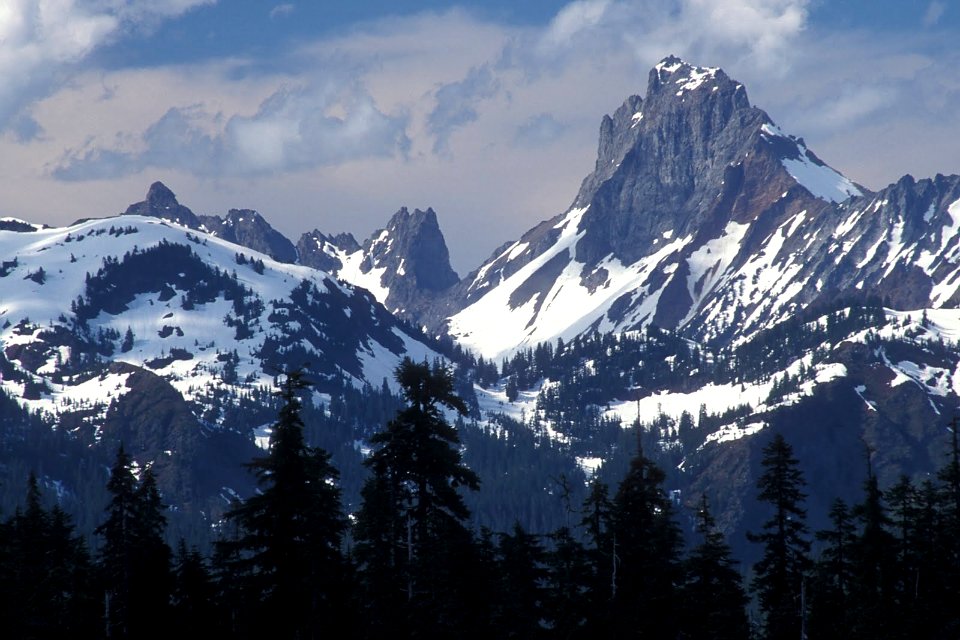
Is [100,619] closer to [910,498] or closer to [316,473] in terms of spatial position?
[316,473]

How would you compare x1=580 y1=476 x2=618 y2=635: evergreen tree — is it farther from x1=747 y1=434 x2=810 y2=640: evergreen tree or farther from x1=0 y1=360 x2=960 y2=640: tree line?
x1=747 y1=434 x2=810 y2=640: evergreen tree

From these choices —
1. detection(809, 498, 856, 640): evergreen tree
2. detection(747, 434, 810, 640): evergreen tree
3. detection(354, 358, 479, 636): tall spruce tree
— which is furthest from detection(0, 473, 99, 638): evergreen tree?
detection(809, 498, 856, 640): evergreen tree

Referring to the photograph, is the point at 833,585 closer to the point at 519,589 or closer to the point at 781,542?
the point at 781,542

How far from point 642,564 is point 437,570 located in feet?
39.2

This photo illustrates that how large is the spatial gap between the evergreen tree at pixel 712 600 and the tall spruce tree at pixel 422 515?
1297 centimetres

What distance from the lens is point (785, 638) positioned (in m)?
A: 78.2

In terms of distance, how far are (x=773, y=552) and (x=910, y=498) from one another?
485 inches

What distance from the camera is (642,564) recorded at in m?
75.4

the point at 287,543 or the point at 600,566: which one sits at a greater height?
the point at 600,566

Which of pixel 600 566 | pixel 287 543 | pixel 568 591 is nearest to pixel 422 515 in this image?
pixel 287 543

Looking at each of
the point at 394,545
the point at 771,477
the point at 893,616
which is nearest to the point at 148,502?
the point at 394,545

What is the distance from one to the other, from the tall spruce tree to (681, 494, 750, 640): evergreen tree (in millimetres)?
12973

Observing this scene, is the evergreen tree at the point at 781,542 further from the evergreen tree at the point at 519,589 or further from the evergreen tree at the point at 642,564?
the evergreen tree at the point at 519,589

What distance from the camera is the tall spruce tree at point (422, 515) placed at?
7019 cm
